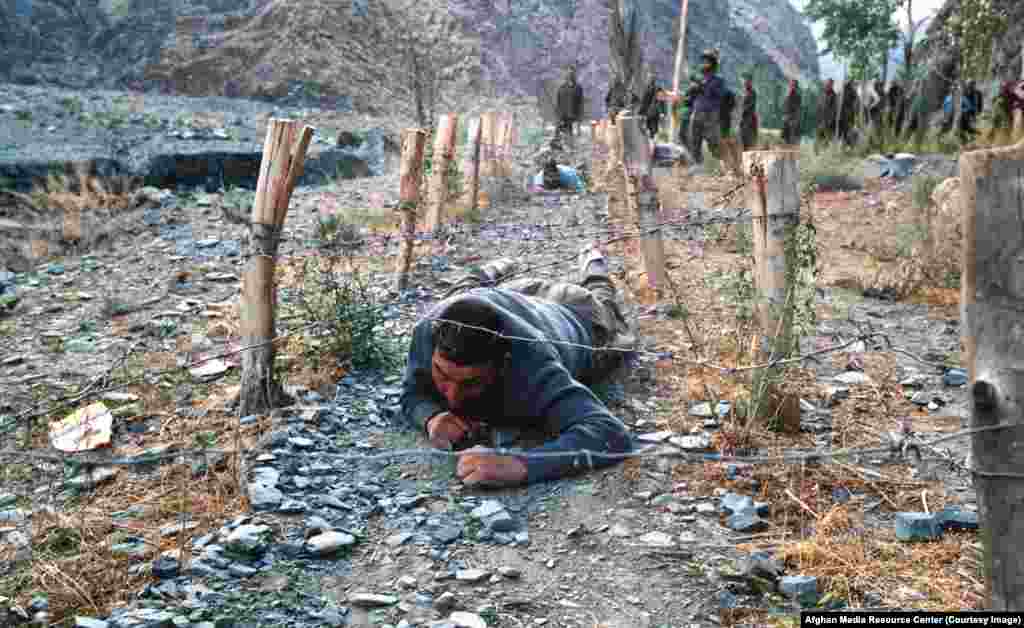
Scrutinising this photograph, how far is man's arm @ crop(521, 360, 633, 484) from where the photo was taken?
126 inches

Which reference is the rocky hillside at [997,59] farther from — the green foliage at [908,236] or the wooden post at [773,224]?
the wooden post at [773,224]

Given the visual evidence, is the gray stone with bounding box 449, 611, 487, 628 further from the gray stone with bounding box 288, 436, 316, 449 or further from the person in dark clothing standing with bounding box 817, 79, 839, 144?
the person in dark clothing standing with bounding box 817, 79, 839, 144

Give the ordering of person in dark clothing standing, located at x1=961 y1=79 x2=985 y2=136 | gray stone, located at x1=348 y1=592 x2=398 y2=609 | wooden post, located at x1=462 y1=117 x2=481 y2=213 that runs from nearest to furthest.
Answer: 1. gray stone, located at x1=348 y1=592 x2=398 y2=609
2. wooden post, located at x1=462 y1=117 x2=481 y2=213
3. person in dark clothing standing, located at x1=961 y1=79 x2=985 y2=136

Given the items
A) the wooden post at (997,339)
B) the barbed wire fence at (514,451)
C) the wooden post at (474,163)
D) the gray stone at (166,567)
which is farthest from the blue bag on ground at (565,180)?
the wooden post at (997,339)

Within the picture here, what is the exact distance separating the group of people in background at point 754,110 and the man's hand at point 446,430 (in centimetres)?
744

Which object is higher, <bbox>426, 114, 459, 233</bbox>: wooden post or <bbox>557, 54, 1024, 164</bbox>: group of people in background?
<bbox>557, 54, 1024, 164</bbox>: group of people in background

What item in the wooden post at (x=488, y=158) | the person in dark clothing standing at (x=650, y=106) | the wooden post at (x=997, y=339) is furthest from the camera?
the person in dark clothing standing at (x=650, y=106)

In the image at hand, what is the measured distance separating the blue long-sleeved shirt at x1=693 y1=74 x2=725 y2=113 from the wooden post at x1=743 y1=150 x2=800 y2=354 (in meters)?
10.1

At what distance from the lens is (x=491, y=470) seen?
10.3ft

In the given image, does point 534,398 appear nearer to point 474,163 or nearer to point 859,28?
point 474,163

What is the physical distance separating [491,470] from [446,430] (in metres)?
0.34

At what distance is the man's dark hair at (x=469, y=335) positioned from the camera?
322 centimetres

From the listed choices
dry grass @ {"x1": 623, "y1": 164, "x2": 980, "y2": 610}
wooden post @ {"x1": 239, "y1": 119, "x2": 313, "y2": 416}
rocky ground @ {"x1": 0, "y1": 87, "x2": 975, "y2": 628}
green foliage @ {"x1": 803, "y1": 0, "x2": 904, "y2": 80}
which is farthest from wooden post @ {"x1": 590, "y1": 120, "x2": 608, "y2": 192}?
green foliage @ {"x1": 803, "y1": 0, "x2": 904, "y2": 80}

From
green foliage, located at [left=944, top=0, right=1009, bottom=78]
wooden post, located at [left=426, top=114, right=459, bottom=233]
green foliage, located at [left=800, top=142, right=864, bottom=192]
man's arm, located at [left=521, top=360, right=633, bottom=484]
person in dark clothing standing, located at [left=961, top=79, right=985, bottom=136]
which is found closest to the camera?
man's arm, located at [left=521, top=360, right=633, bottom=484]
